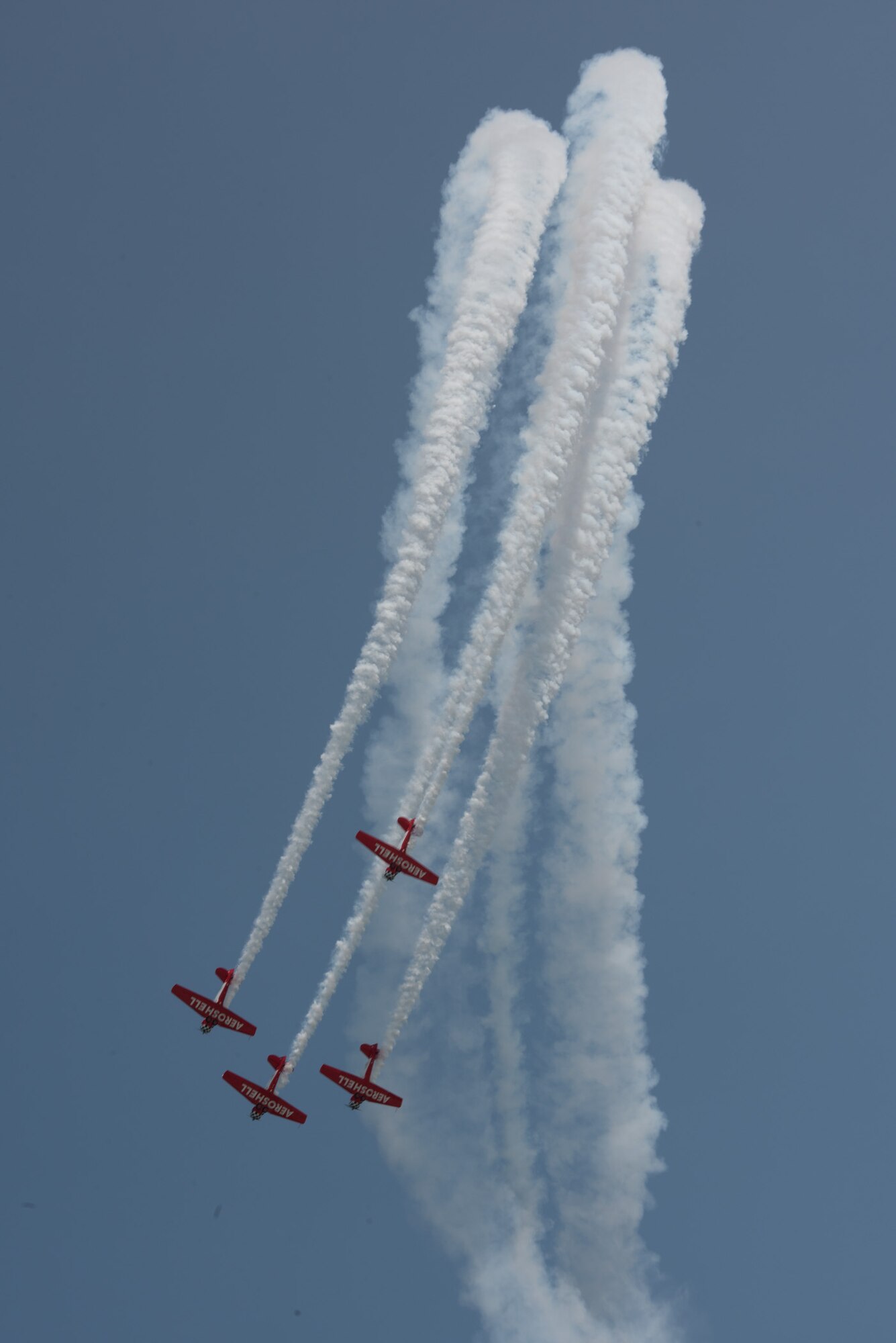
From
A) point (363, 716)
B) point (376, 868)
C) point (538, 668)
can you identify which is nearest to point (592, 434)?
point (538, 668)

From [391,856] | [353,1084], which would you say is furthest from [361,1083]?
[391,856]

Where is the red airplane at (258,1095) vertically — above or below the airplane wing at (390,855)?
below

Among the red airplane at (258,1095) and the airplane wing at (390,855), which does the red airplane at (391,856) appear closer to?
the airplane wing at (390,855)

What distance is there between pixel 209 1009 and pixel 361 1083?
5179 millimetres

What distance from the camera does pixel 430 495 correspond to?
43344 millimetres

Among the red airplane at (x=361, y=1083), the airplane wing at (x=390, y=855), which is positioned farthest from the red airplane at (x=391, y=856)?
the red airplane at (x=361, y=1083)

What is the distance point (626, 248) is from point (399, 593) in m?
11.2

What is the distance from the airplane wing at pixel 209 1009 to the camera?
49625 mm

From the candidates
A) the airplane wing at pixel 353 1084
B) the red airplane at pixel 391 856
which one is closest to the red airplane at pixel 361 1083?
the airplane wing at pixel 353 1084

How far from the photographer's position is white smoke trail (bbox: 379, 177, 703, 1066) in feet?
145

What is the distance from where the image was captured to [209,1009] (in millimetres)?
49719

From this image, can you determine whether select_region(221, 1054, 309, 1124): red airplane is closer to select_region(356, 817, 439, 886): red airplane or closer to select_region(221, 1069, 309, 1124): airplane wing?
select_region(221, 1069, 309, 1124): airplane wing

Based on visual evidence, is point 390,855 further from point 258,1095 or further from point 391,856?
point 258,1095

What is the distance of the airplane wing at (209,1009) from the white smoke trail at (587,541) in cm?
651
